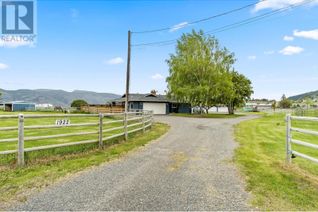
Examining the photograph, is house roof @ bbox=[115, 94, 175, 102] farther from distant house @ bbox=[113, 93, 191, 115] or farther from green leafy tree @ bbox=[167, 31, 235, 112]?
green leafy tree @ bbox=[167, 31, 235, 112]

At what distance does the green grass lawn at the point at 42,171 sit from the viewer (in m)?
4.79

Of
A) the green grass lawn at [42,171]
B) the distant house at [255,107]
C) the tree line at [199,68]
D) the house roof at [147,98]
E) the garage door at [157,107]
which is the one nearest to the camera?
the green grass lawn at [42,171]

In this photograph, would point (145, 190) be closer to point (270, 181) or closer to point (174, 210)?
point (174, 210)

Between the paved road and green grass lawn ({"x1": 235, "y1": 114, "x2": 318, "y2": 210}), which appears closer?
the paved road

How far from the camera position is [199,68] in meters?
39.2

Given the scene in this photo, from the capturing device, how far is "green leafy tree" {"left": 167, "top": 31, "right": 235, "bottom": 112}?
1531 inches

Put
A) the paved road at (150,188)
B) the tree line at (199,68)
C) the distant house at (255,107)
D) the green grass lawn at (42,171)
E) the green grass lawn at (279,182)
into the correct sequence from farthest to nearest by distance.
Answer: the distant house at (255,107)
the tree line at (199,68)
the green grass lawn at (42,171)
the green grass lawn at (279,182)
the paved road at (150,188)

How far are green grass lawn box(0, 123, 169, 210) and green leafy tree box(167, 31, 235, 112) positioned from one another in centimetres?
3060

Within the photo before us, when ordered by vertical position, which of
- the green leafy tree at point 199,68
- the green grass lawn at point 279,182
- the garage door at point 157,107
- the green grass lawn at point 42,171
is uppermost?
the green leafy tree at point 199,68

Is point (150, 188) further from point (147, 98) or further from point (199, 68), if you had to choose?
point (147, 98)

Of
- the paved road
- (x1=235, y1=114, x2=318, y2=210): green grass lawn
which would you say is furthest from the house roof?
the paved road

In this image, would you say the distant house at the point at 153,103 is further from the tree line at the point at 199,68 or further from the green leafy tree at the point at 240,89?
the green leafy tree at the point at 240,89

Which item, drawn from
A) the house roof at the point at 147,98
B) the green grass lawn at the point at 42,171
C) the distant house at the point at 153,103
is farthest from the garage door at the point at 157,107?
the green grass lawn at the point at 42,171

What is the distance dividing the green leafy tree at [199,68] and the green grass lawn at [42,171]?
30.6 m
